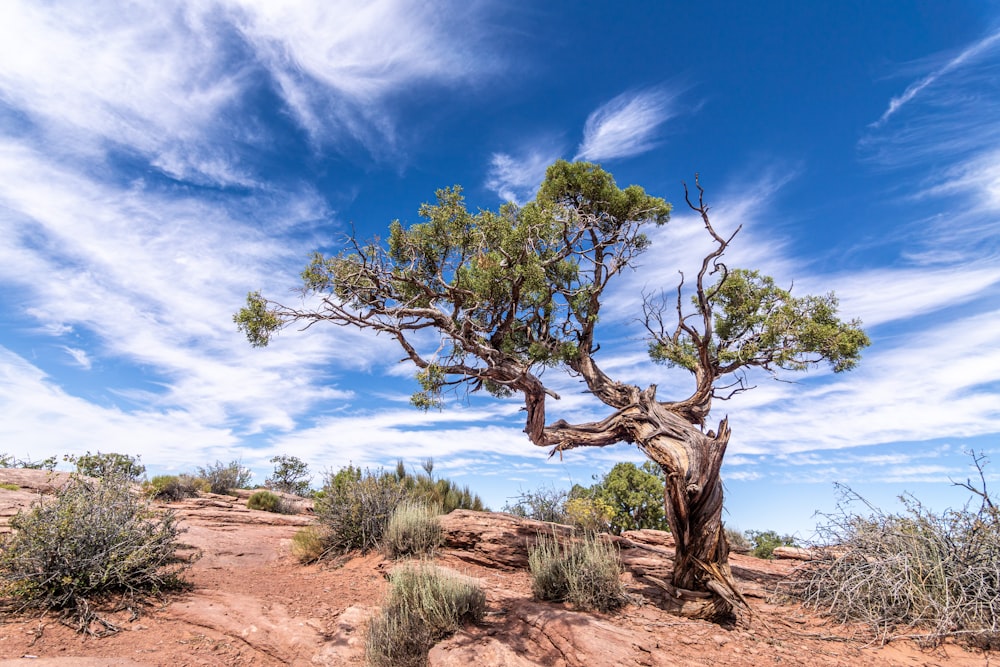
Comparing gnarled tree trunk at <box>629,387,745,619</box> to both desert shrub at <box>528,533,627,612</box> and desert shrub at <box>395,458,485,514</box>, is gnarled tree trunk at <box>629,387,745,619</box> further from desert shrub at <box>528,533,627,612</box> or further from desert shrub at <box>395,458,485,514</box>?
desert shrub at <box>395,458,485,514</box>

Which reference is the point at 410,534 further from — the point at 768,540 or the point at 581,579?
the point at 768,540

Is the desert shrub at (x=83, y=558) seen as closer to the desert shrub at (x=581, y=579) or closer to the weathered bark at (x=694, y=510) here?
the desert shrub at (x=581, y=579)

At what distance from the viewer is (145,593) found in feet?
23.3

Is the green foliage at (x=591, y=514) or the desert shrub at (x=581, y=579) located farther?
the green foliage at (x=591, y=514)

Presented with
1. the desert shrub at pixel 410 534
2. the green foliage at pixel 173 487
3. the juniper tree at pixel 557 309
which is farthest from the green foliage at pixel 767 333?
the green foliage at pixel 173 487

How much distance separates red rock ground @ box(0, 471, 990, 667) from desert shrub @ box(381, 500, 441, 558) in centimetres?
105

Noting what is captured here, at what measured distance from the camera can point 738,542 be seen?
15.2 m

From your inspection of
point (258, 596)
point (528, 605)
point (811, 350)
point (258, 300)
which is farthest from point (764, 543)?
point (258, 300)

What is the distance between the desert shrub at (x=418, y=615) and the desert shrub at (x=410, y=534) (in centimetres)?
306

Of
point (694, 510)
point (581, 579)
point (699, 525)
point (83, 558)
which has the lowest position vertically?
point (83, 558)

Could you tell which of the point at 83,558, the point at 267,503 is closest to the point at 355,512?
the point at 83,558

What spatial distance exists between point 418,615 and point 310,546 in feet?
17.7

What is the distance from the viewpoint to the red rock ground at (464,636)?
557cm

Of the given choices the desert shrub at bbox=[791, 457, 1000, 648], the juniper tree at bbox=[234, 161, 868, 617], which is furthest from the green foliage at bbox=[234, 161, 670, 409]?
the desert shrub at bbox=[791, 457, 1000, 648]
